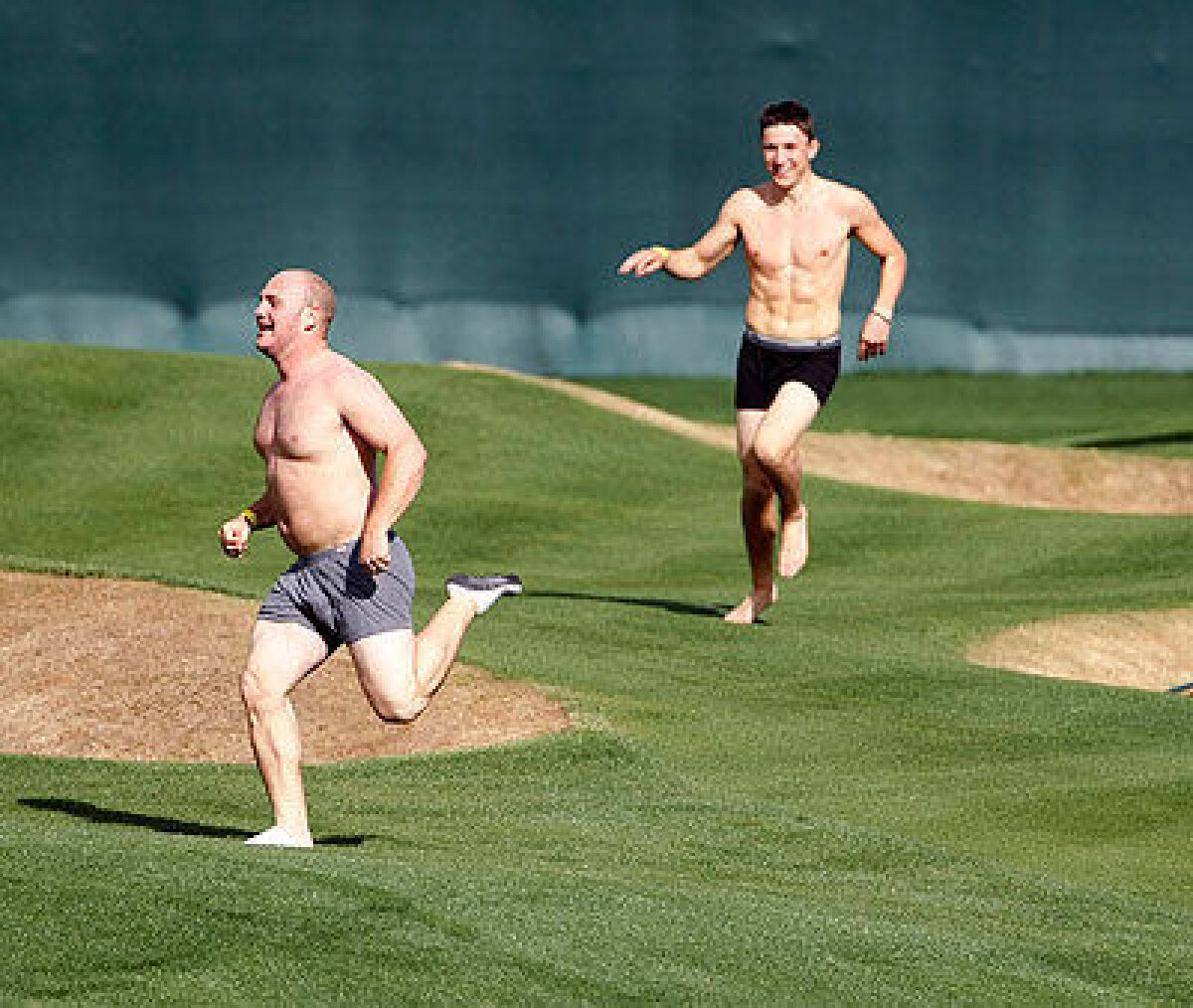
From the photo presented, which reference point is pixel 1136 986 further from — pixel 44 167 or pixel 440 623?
pixel 44 167

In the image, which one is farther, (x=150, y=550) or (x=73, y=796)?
(x=150, y=550)

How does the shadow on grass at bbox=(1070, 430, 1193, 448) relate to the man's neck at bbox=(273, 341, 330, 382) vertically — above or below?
below

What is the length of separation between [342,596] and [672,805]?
2.22 m

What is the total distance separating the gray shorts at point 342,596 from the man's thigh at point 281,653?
0.10ft

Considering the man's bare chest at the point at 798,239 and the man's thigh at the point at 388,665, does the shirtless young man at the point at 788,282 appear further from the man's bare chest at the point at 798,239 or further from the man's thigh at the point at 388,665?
the man's thigh at the point at 388,665

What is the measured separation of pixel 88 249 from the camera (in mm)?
31062

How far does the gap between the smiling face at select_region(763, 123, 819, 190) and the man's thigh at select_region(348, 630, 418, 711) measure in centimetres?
627

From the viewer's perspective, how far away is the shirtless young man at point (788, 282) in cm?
1322

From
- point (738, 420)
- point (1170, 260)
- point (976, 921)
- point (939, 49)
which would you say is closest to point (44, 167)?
point (939, 49)

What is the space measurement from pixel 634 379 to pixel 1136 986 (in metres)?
25.9

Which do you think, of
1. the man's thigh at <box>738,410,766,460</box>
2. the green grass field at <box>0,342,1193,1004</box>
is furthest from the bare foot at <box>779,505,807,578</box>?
the man's thigh at <box>738,410,766,460</box>

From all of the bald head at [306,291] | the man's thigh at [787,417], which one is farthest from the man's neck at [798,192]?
the bald head at [306,291]

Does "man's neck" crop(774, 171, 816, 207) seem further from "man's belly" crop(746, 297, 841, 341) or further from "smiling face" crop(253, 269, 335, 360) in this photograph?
"smiling face" crop(253, 269, 335, 360)

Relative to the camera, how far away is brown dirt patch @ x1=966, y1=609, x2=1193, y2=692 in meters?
14.3
